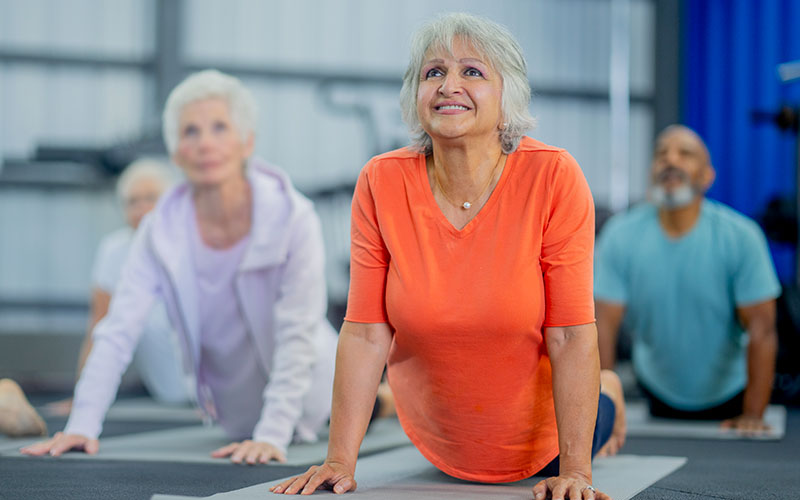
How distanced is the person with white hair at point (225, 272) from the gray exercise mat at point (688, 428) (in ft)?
4.20

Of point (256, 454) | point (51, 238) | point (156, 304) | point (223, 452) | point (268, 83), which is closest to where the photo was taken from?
point (256, 454)

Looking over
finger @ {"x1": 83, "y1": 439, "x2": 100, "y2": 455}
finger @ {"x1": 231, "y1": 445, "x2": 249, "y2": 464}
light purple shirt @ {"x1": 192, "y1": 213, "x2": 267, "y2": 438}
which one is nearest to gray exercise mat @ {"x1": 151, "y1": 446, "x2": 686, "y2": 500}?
finger @ {"x1": 231, "y1": 445, "x2": 249, "y2": 464}

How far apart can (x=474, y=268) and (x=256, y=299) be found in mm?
951

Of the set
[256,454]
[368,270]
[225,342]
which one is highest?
[368,270]

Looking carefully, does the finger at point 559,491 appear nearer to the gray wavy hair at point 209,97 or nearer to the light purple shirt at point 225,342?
the light purple shirt at point 225,342

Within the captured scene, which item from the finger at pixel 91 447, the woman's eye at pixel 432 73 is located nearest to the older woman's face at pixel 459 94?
the woman's eye at pixel 432 73

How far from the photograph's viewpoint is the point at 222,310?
8.25 feet

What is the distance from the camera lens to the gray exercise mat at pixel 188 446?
2.31 meters

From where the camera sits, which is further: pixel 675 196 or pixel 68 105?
pixel 68 105

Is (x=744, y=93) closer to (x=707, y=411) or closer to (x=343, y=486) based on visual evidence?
(x=707, y=411)

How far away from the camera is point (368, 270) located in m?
1.74

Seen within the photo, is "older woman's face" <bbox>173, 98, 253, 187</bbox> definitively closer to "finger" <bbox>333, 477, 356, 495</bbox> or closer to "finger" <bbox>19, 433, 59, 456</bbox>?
"finger" <bbox>19, 433, 59, 456</bbox>

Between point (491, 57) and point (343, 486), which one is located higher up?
point (491, 57)

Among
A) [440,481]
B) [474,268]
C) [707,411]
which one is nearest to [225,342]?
[440,481]
